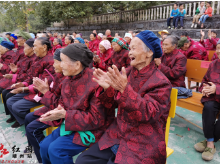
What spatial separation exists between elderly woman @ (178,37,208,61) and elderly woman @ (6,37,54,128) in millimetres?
4167

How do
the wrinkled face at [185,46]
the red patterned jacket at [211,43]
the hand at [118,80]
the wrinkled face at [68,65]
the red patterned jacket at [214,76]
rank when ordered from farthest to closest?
the red patterned jacket at [211,43]
the wrinkled face at [185,46]
the red patterned jacket at [214,76]
the wrinkled face at [68,65]
the hand at [118,80]

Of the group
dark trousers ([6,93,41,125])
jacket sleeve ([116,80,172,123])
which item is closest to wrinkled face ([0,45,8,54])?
dark trousers ([6,93,41,125])

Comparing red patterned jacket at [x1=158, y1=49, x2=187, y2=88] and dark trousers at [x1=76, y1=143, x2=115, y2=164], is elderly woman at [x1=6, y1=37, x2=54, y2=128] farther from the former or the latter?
red patterned jacket at [x1=158, y1=49, x2=187, y2=88]

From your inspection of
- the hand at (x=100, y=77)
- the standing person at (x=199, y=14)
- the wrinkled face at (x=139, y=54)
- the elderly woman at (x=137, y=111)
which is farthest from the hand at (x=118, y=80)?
the standing person at (x=199, y=14)

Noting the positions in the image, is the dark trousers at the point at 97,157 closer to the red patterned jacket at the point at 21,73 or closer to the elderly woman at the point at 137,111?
the elderly woman at the point at 137,111

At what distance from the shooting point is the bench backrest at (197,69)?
3686mm

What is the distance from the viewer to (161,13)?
11.9m

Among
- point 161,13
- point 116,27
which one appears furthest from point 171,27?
point 116,27

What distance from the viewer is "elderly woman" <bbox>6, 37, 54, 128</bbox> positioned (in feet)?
9.61

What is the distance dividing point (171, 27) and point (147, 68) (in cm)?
1044

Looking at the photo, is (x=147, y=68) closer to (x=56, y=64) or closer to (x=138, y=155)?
(x=138, y=155)

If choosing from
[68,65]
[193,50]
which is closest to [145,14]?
[193,50]

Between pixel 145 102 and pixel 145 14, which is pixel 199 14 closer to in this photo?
pixel 145 14

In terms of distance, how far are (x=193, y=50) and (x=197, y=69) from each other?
161cm
